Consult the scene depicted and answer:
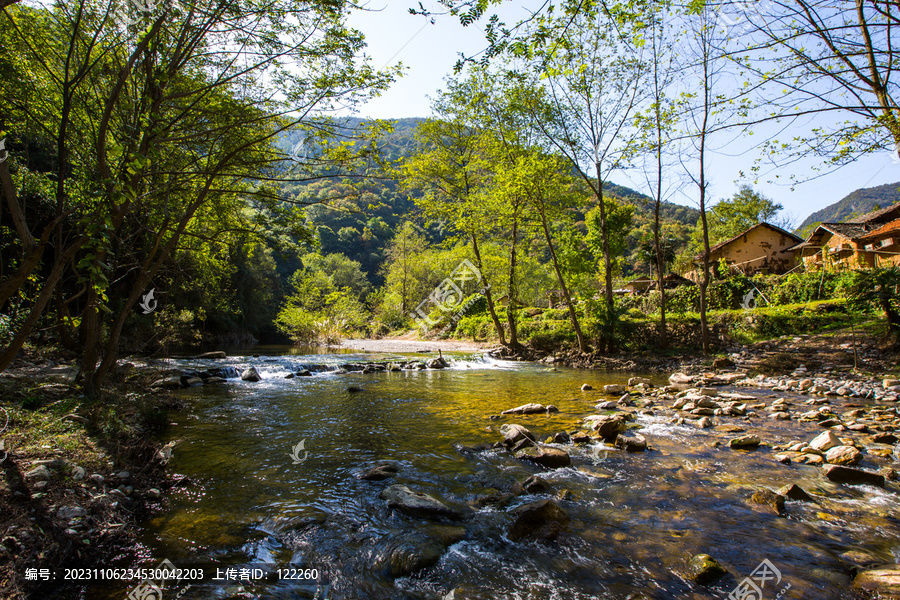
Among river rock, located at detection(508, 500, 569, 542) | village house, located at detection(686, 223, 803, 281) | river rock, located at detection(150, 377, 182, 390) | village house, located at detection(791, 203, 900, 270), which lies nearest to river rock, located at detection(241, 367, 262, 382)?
river rock, located at detection(150, 377, 182, 390)

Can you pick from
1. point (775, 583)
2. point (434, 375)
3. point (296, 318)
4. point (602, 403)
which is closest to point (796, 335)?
point (602, 403)

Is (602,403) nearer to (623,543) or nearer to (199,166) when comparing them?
(623,543)

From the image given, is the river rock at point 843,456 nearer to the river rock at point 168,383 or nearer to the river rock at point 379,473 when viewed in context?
the river rock at point 379,473

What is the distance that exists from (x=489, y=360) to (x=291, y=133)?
1592 centimetres

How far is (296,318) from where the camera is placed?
34.3m

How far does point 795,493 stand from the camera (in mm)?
4250

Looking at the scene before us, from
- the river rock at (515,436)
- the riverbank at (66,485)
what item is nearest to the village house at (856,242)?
the river rock at (515,436)

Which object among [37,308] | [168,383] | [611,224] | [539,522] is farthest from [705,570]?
[611,224]

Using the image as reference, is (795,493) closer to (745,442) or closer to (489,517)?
(745,442)

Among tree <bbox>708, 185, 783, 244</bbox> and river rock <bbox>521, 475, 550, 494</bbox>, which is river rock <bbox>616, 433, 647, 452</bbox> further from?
tree <bbox>708, 185, 783, 244</bbox>

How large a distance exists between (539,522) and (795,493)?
299 centimetres

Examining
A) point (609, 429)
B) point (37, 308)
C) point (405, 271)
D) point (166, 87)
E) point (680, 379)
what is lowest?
point (680, 379)

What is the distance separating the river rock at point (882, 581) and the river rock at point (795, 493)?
4.26 feet

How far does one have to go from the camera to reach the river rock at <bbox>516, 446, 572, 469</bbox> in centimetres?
552
